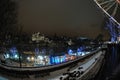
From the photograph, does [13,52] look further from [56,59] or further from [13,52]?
[56,59]

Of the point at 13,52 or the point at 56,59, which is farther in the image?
the point at 13,52

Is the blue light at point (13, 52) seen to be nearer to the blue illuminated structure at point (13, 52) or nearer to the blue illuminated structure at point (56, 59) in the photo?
the blue illuminated structure at point (13, 52)

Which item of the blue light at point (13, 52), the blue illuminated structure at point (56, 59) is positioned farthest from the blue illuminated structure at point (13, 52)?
the blue illuminated structure at point (56, 59)

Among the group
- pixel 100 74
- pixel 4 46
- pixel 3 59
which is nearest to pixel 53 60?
pixel 3 59

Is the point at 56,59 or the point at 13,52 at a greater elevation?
the point at 13,52

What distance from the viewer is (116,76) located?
165 inches

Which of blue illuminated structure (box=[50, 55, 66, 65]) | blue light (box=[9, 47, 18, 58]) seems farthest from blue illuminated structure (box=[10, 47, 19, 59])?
blue illuminated structure (box=[50, 55, 66, 65])

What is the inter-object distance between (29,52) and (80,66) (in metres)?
1.87

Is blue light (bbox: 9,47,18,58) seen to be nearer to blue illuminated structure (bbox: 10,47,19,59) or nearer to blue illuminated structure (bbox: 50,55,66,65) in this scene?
blue illuminated structure (bbox: 10,47,19,59)

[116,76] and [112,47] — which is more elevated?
[112,47]

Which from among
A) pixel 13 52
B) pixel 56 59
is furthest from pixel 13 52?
pixel 56 59

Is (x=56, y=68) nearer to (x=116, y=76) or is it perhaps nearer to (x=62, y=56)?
(x=62, y=56)

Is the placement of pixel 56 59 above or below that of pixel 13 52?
below

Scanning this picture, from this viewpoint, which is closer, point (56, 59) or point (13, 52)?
point (56, 59)
